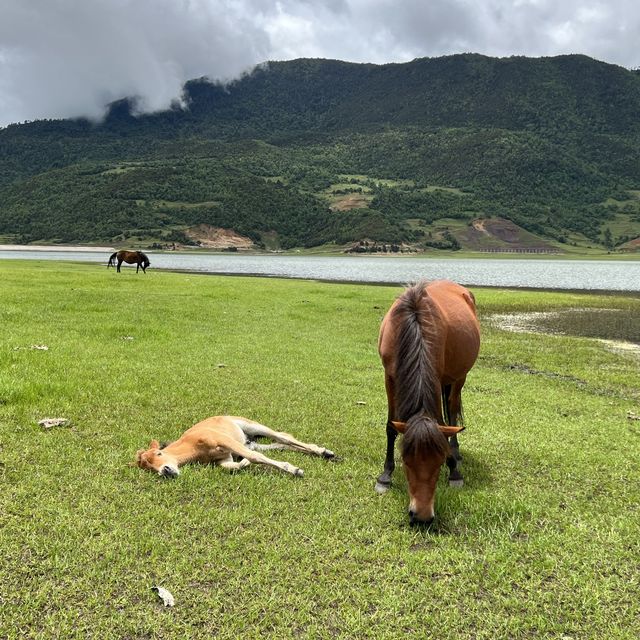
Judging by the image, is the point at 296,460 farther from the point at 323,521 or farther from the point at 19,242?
the point at 19,242

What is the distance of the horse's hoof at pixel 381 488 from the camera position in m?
6.07

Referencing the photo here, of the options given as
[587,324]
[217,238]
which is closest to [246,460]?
[587,324]

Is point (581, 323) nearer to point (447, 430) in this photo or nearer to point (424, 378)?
point (424, 378)

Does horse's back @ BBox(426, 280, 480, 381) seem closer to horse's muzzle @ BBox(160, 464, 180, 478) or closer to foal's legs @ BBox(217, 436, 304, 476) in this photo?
foal's legs @ BBox(217, 436, 304, 476)

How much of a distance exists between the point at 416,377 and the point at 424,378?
82 mm

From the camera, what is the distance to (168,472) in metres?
6.11

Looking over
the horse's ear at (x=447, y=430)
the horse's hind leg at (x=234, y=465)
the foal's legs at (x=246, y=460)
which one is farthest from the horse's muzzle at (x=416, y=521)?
the horse's hind leg at (x=234, y=465)

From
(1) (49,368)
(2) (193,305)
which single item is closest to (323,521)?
(1) (49,368)

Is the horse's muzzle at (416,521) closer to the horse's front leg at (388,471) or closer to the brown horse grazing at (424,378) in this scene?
the brown horse grazing at (424,378)

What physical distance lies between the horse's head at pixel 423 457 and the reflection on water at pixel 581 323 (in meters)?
17.9

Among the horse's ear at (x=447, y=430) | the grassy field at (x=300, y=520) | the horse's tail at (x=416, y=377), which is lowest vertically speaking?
the grassy field at (x=300, y=520)

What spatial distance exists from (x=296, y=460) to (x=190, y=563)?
8.52 feet

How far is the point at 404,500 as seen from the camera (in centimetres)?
586

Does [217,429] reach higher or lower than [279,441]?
higher
